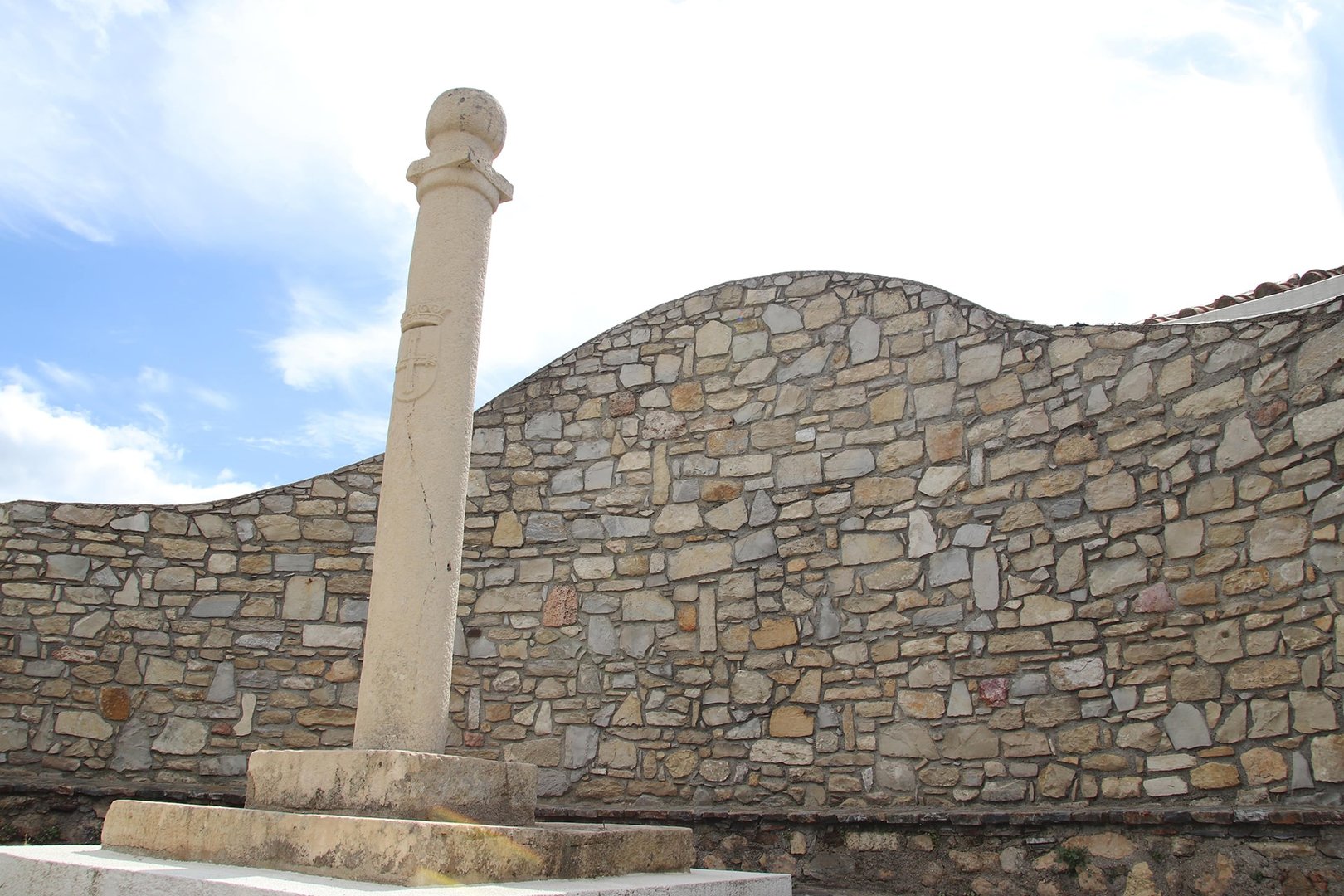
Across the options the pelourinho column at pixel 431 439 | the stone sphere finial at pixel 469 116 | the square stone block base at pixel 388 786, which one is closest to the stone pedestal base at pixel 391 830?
the square stone block base at pixel 388 786

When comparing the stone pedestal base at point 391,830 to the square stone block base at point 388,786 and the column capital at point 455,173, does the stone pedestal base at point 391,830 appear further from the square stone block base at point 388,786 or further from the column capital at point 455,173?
the column capital at point 455,173

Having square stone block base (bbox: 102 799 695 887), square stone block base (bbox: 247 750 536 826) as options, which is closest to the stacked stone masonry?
square stone block base (bbox: 102 799 695 887)

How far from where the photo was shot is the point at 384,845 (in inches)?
121

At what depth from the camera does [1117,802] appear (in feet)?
18.3

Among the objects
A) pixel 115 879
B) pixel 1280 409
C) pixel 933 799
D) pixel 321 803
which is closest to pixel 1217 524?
pixel 1280 409

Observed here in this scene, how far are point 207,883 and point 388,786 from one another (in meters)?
0.74

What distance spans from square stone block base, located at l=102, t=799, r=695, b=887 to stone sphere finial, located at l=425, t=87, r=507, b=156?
2809 millimetres

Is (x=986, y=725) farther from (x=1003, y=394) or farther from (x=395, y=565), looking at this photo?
(x=395, y=565)

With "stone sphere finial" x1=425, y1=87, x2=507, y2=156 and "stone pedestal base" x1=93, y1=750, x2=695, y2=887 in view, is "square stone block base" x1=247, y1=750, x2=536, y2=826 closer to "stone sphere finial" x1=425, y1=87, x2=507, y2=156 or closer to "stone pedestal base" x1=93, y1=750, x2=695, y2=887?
"stone pedestal base" x1=93, y1=750, x2=695, y2=887

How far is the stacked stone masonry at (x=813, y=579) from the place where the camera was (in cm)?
556

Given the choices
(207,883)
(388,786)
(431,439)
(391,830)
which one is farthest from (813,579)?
(207,883)

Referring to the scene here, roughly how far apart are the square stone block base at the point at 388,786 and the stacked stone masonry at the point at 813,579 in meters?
3.21

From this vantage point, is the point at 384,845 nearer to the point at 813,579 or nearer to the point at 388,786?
the point at 388,786

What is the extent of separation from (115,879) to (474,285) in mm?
2519
